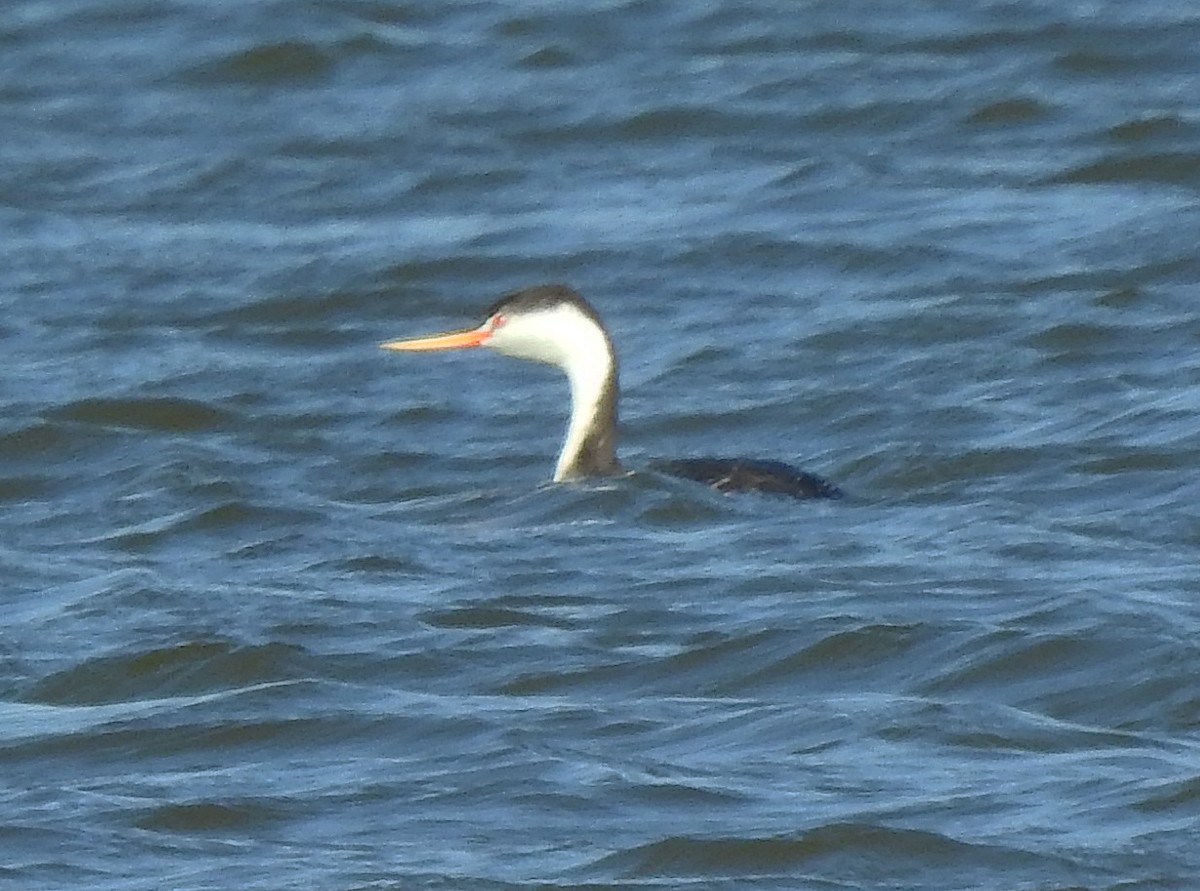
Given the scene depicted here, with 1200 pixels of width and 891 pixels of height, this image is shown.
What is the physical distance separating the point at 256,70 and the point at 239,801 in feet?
36.2

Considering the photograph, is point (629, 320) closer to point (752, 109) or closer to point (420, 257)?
point (420, 257)

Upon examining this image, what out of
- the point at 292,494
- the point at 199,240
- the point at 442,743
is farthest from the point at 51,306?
the point at 442,743

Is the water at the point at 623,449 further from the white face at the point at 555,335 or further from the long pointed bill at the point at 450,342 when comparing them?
the white face at the point at 555,335

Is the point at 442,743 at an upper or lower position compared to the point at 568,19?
lower

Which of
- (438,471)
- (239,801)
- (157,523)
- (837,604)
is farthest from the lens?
(438,471)

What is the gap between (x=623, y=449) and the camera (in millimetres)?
12211

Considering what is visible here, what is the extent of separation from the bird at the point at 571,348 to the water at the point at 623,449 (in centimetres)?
23

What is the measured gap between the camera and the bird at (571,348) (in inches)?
439

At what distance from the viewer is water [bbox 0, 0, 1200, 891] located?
734 cm

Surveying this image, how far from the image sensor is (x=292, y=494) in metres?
11.1

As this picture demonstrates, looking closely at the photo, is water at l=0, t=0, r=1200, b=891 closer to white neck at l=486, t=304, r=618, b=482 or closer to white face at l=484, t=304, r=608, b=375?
white neck at l=486, t=304, r=618, b=482

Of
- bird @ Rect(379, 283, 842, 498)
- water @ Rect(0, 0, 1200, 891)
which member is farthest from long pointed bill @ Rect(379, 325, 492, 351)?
water @ Rect(0, 0, 1200, 891)

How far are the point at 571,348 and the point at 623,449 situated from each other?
81 centimetres

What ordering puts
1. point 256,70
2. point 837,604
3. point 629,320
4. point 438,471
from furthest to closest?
point 256,70 → point 629,320 → point 438,471 → point 837,604
